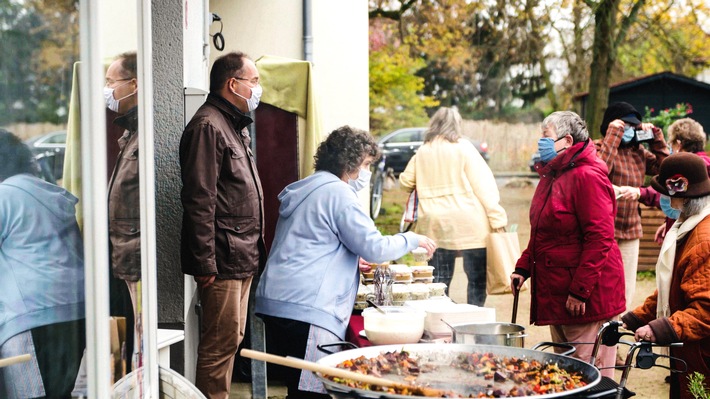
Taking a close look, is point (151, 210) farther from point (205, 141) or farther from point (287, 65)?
point (287, 65)

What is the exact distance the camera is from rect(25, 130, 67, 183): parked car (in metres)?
1.89

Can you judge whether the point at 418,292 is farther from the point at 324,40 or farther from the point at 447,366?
the point at 324,40

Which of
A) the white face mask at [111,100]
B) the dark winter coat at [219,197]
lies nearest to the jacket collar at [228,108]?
the dark winter coat at [219,197]

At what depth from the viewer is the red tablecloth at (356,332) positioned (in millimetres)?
4191

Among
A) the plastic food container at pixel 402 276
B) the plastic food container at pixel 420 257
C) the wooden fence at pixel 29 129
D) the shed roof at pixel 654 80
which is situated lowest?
the plastic food container at pixel 402 276

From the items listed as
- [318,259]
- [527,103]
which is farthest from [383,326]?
[527,103]

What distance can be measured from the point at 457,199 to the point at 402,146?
14615 mm

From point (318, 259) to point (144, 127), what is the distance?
1531 millimetres

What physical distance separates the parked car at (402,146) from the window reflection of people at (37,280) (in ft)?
64.1

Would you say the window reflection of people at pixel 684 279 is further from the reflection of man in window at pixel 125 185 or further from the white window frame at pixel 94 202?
the white window frame at pixel 94 202

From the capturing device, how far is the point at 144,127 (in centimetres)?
321

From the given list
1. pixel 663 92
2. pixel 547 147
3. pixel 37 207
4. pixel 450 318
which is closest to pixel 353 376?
pixel 37 207

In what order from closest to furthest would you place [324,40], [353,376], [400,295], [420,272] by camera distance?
1. [353,376]
2. [400,295]
3. [420,272]
4. [324,40]

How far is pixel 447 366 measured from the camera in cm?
333
